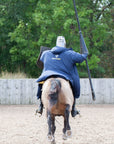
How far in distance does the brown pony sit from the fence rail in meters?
12.0

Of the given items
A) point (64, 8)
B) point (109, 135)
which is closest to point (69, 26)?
point (64, 8)

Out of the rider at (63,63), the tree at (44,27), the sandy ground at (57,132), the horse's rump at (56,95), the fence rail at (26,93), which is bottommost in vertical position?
the sandy ground at (57,132)

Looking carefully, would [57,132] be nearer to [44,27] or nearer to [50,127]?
[50,127]

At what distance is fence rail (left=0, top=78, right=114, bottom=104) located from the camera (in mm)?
18391

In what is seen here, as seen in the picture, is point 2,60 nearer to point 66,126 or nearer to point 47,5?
point 47,5

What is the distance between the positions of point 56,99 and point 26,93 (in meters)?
12.4

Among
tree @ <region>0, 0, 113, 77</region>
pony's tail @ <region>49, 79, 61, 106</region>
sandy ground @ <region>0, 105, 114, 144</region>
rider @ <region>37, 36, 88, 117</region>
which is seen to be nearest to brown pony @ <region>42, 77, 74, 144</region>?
pony's tail @ <region>49, 79, 61, 106</region>

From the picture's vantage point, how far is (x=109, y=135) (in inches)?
349

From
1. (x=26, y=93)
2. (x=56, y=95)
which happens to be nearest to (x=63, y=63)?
(x=56, y=95)

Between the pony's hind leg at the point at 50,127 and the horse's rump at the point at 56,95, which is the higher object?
the horse's rump at the point at 56,95

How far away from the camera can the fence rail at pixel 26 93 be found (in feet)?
60.3

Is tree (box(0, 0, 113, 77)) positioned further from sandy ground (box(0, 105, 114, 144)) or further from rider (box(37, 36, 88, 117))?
rider (box(37, 36, 88, 117))

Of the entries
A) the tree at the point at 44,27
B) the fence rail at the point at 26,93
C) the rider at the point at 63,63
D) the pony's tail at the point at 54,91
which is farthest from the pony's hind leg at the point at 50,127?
the tree at the point at 44,27

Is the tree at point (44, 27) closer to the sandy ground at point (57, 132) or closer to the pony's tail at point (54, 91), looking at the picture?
the sandy ground at point (57, 132)
